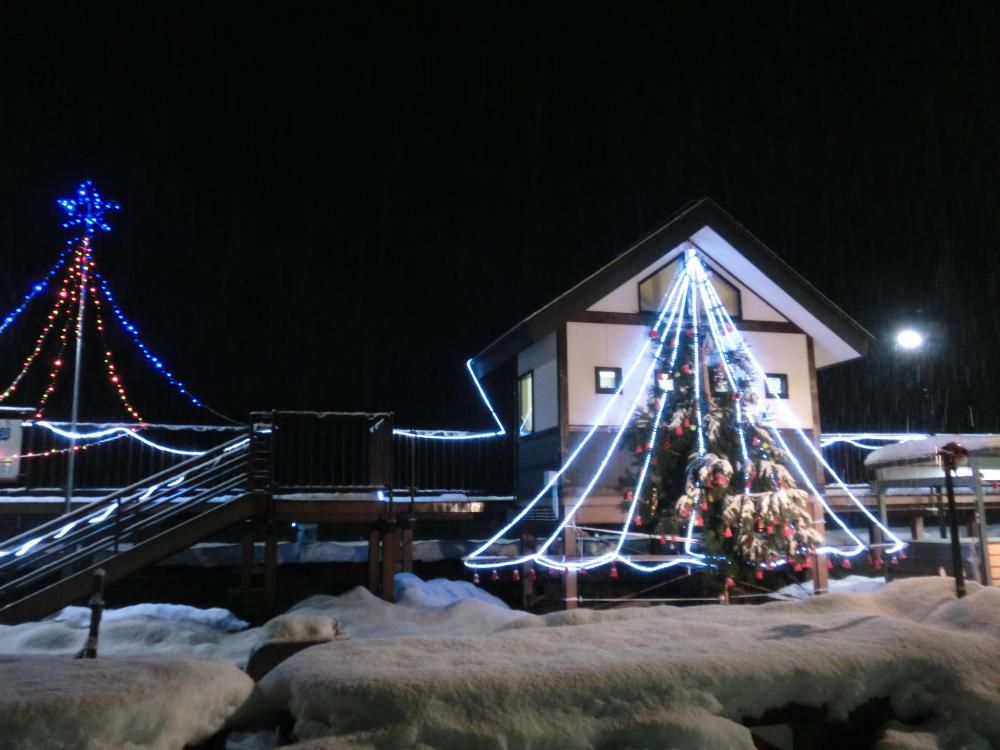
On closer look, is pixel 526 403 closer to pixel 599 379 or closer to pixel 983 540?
pixel 599 379

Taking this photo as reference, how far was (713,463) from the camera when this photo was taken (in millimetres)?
11586

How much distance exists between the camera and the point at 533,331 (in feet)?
43.7

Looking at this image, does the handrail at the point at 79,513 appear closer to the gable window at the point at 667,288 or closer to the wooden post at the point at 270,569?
the wooden post at the point at 270,569

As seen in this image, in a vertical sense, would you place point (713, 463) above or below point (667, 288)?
below

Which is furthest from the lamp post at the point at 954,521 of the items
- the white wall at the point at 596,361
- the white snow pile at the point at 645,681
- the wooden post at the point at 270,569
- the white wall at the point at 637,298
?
the wooden post at the point at 270,569

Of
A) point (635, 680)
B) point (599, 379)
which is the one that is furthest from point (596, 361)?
point (635, 680)

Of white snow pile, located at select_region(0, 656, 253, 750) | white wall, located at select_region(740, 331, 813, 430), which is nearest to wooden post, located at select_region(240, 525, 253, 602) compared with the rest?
white snow pile, located at select_region(0, 656, 253, 750)

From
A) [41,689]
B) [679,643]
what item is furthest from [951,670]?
[41,689]

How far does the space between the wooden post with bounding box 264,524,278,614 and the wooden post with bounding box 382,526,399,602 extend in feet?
5.41

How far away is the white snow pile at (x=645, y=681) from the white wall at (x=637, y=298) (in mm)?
9047

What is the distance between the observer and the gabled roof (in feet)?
44.4

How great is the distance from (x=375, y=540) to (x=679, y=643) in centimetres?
832

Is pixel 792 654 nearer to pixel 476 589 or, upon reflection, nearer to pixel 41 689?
pixel 41 689

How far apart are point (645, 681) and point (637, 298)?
36.2 ft
